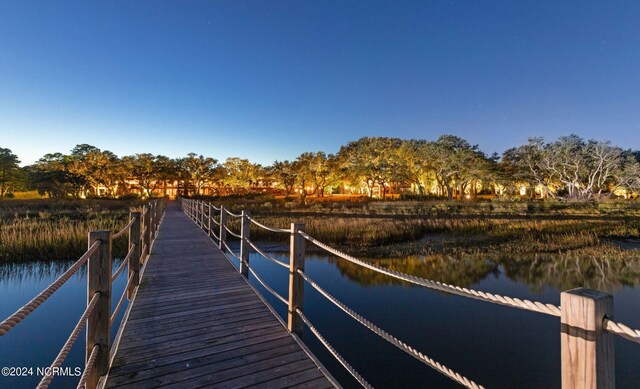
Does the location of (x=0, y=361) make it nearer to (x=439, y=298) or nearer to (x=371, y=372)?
(x=371, y=372)

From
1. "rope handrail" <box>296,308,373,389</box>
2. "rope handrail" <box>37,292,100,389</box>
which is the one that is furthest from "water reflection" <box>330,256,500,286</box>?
"rope handrail" <box>37,292,100,389</box>

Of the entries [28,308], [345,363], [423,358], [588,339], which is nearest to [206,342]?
[345,363]

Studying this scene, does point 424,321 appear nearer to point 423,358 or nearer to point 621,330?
point 423,358

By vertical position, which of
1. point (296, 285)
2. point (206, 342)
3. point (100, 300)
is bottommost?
point (206, 342)

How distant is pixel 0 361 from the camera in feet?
17.4

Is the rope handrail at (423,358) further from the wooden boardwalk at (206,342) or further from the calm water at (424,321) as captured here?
the calm water at (424,321)

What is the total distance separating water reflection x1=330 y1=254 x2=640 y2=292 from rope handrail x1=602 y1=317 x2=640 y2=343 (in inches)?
375

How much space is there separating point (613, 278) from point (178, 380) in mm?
13748

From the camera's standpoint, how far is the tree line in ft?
137

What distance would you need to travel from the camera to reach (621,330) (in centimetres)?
106

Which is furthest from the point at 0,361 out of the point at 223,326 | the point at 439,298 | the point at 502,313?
the point at 502,313

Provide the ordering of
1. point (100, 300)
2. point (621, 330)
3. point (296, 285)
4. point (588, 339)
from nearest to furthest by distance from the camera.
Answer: point (621, 330) → point (588, 339) → point (100, 300) → point (296, 285)

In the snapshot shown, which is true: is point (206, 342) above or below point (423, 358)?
below

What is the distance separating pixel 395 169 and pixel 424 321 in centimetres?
3957
